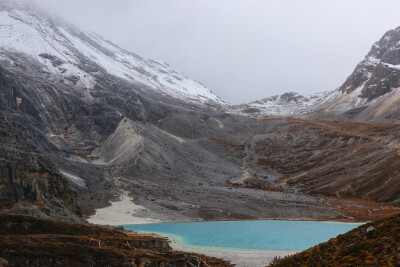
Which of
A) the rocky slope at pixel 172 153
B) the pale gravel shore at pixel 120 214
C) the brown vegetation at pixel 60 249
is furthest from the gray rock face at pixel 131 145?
the brown vegetation at pixel 60 249

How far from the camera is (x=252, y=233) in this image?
6412 centimetres

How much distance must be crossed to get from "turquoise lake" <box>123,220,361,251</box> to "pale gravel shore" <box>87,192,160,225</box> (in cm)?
431

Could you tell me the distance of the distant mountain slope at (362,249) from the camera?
18.0m

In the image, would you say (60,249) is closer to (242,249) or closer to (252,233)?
(242,249)

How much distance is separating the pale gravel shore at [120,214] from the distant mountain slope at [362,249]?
58179 millimetres

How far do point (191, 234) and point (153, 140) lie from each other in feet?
251

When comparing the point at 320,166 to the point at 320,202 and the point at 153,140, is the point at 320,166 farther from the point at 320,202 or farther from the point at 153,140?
the point at 153,140

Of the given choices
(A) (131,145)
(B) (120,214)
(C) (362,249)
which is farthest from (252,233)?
(A) (131,145)

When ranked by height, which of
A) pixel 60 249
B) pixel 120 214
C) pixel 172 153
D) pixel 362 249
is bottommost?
pixel 362 249

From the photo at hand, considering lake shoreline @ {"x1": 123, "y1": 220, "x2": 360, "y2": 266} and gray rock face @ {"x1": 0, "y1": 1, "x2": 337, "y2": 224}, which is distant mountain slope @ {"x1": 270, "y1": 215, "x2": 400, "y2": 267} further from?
gray rock face @ {"x1": 0, "y1": 1, "x2": 337, "y2": 224}

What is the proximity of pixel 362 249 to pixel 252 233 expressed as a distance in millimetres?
45530

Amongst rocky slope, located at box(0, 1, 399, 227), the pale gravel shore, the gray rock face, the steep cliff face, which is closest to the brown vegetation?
the steep cliff face

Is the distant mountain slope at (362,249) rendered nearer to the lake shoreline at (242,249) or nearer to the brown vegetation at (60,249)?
the brown vegetation at (60,249)

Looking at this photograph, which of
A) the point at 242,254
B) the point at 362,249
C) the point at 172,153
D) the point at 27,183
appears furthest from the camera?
the point at 172,153
